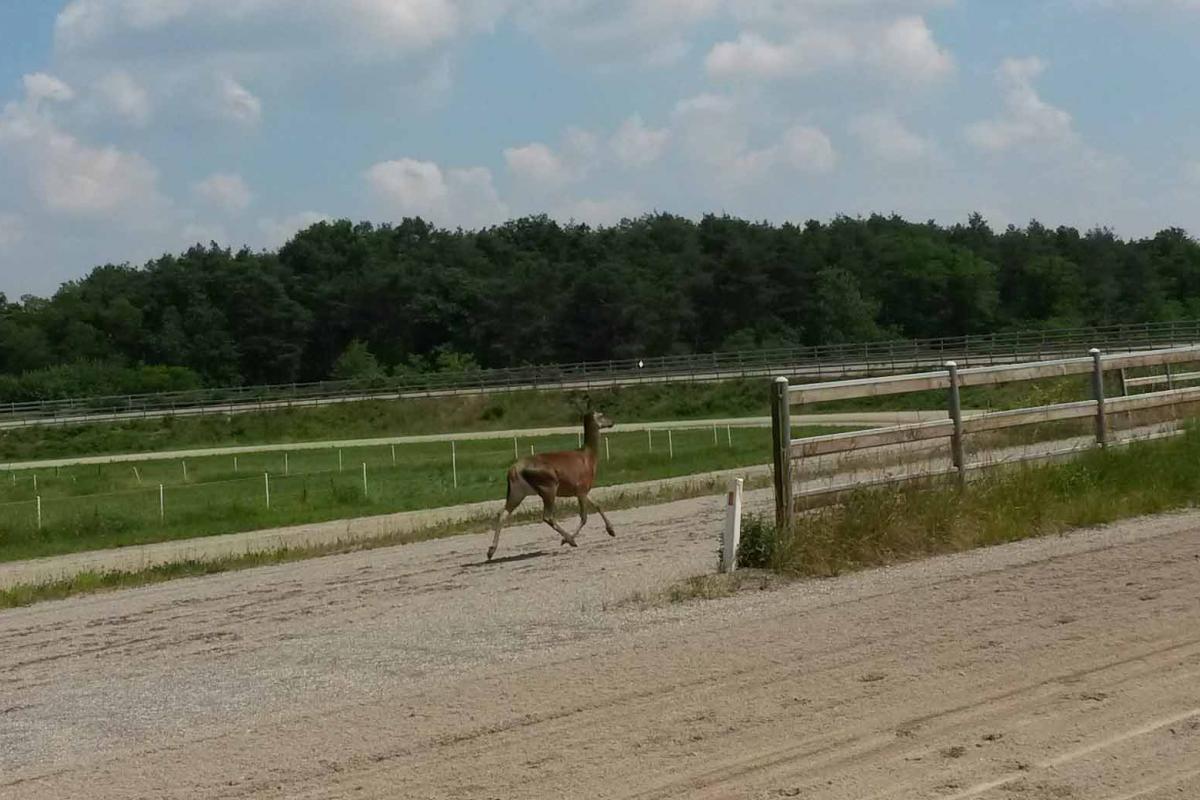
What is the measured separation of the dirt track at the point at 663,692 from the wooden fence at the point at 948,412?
56.9 inches

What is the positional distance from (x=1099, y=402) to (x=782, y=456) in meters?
5.99

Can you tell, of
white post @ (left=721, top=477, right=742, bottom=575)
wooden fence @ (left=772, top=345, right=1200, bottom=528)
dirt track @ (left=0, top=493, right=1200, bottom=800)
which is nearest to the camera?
dirt track @ (left=0, top=493, right=1200, bottom=800)

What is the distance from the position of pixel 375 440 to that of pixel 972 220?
96493 mm

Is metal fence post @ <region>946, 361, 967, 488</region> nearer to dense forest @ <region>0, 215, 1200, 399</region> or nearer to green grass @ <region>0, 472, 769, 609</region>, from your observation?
green grass @ <region>0, 472, 769, 609</region>

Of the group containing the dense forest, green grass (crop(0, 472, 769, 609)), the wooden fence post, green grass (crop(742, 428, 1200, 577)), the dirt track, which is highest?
the dense forest

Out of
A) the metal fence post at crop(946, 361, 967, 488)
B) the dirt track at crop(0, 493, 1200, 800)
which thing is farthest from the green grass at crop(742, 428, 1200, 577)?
the dirt track at crop(0, 493, 1200, 800)

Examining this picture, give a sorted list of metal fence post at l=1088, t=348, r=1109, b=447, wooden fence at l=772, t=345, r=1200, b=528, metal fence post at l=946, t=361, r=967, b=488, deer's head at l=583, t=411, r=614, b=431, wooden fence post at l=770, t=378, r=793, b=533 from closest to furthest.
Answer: wooden fence post at l=770, t=378, r=793, b=533, wooden fence at l=772, t=345, r=1200, b=528, metal fence post at l=946, t=361, r=967, b=488, metal fence post at l=1088, t=348, r=1109, b=447, deer's head at l=583, t=411, r=614, b=431

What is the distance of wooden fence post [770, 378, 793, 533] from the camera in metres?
13.0

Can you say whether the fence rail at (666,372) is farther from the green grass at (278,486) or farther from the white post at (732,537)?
the white post at (732,537)

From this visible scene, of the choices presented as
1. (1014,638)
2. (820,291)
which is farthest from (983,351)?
(1014,638)

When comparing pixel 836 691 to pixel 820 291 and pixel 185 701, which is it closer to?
pixel 185 701

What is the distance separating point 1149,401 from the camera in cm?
1805

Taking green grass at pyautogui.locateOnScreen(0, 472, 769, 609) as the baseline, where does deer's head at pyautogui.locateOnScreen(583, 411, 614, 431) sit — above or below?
above

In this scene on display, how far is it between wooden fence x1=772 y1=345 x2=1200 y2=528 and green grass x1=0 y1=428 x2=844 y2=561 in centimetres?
1623
